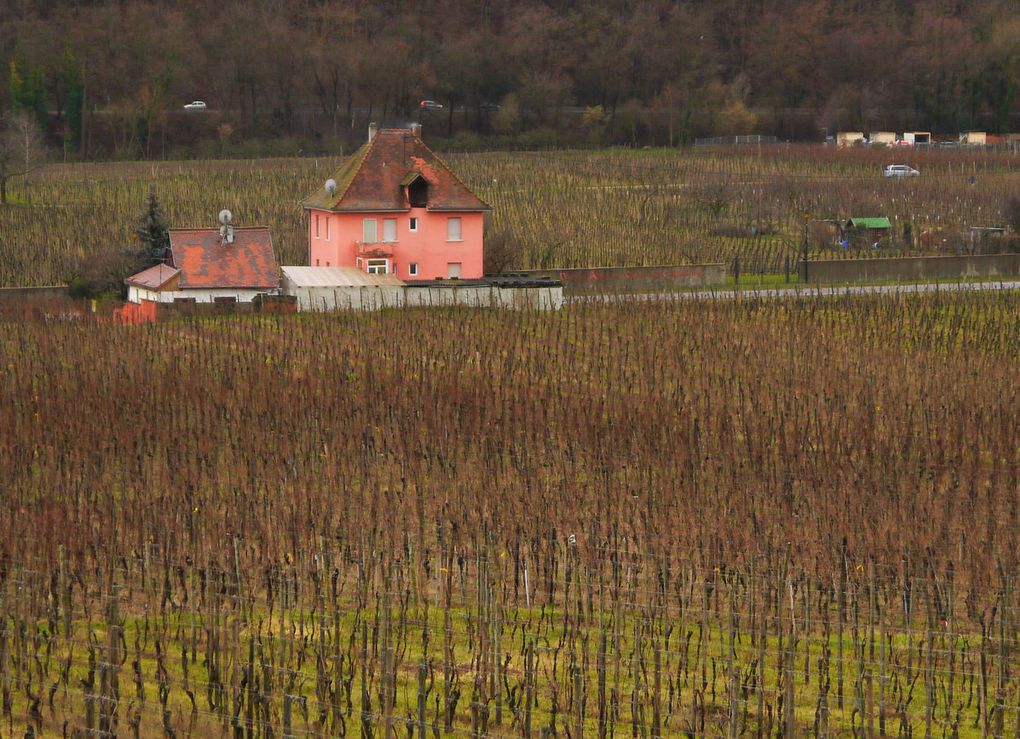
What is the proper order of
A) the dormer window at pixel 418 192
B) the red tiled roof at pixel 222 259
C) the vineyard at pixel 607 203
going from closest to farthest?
1. the red tiled roof at pixel 222 259
2. the dormer window at pixel 418 192
3. the vineyard at pixel 607 203

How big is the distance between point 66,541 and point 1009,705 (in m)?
8.96

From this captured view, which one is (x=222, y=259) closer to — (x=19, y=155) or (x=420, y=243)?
(x=420, y=243)

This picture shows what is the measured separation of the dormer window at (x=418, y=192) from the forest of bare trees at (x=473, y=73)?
45635 mm

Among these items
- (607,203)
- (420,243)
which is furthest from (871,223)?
(420,243)

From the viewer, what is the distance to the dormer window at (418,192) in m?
39.9

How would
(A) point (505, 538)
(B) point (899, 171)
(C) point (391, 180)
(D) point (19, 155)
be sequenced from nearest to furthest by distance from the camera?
1. (A) point (505, 538)
2. (C) point (391, 180)
3. (D) point (19, 155)
4. (B) point (899, 171)

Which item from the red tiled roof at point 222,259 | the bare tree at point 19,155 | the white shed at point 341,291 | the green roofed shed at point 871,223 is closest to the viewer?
the white shed at point 341,291

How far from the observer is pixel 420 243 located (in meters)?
39.8

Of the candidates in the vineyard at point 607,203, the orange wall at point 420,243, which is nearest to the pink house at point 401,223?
the orange wall at point 420,243

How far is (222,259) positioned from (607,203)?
25.7 meters

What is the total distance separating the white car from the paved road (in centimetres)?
3049

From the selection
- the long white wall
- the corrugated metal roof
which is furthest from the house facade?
the long white wall

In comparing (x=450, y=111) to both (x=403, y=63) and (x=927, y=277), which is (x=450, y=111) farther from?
(x=927, y=277)

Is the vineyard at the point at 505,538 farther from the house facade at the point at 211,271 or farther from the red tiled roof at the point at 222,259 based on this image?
the red tiled roof at the point at 222,259
